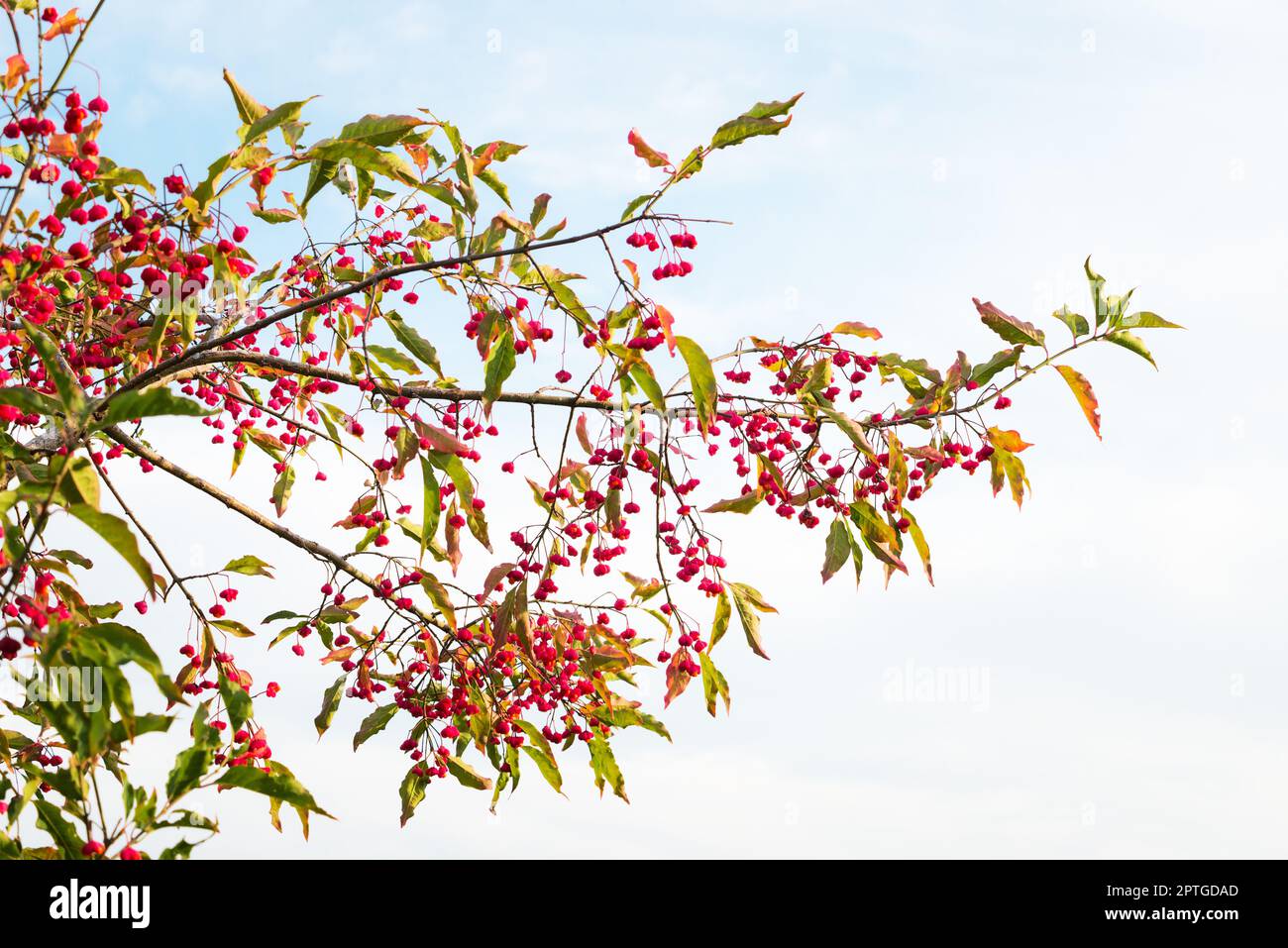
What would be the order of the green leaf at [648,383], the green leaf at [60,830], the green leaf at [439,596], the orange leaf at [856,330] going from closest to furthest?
the green leaf at [60,830]
the green leaf at [648,383]
the orange leaf at [856,330]
the green leaf at [439,596]

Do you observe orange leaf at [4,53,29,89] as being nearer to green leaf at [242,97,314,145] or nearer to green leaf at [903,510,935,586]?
green leaf at [242,97,314,145]

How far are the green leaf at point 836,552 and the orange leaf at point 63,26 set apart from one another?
3.03 metres

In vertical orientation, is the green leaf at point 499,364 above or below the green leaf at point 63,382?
above

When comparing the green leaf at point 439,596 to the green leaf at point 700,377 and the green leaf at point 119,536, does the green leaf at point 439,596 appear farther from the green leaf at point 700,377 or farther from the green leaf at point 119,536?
the green leaf at point 119,536

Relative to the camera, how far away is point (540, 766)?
485 centimetres

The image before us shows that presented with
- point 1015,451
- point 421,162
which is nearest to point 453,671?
point 421,162

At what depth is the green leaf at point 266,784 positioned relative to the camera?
2.91m

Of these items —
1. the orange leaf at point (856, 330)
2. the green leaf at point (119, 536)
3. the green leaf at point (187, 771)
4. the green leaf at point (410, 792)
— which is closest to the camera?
the green leaf at point (119, 536)

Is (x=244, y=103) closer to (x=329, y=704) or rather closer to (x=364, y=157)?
(x=364, y=157)

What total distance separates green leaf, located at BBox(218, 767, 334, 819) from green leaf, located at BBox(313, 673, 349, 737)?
5.76 feet

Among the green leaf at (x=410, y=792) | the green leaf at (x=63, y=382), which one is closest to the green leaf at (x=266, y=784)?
the green leaf at (x=63, y=382)

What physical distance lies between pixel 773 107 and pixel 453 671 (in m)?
2.75

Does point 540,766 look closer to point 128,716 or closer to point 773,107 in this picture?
point 128,716

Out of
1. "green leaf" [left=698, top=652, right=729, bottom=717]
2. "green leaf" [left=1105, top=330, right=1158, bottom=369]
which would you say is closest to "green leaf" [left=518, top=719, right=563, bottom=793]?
"green leaf" [left=698, top=652, right=729, bottom=717]
